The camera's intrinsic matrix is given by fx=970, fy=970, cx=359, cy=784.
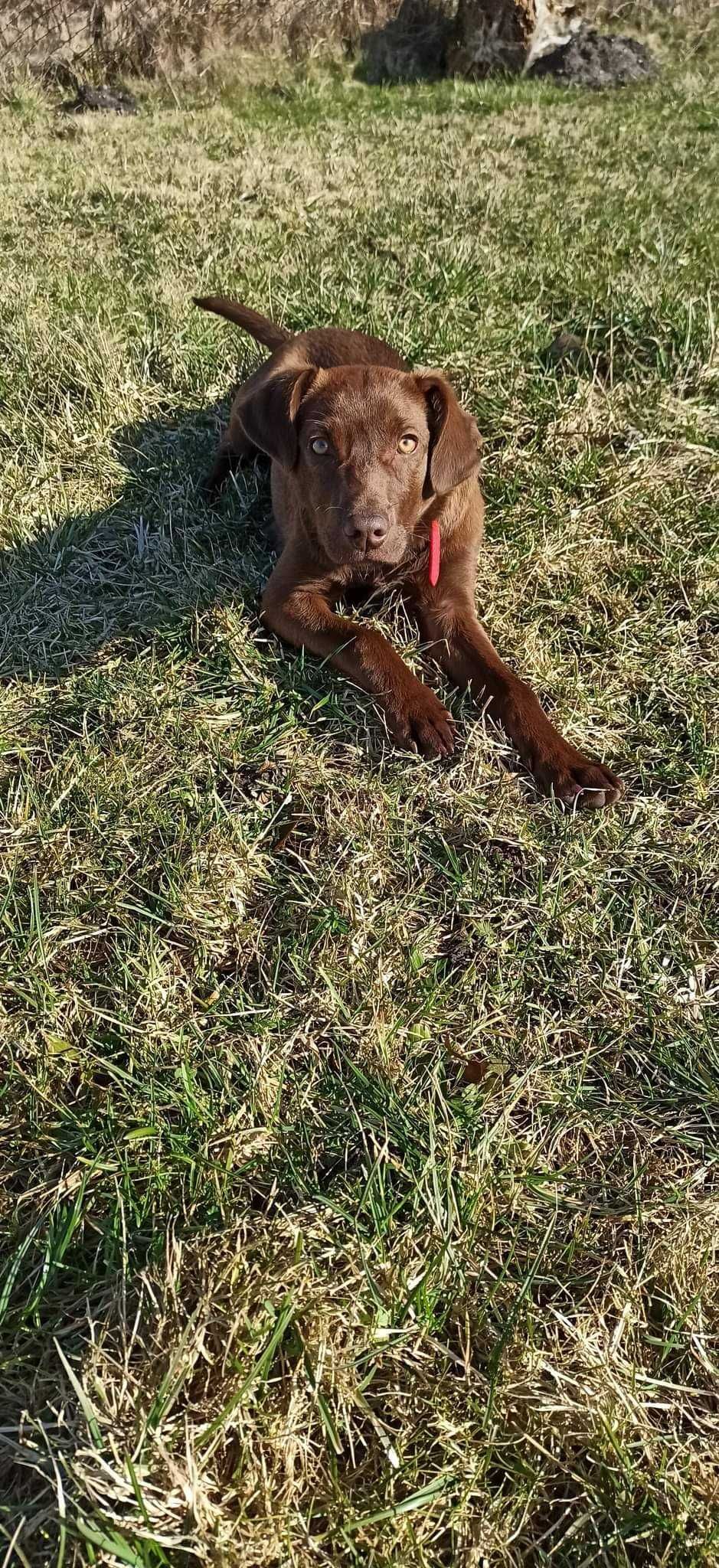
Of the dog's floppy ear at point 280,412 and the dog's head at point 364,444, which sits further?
the dog's floppy ear at point 280,412

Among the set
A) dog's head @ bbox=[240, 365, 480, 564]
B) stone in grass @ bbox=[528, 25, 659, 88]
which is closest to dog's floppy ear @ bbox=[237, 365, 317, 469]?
dog's head @ bbox=[240, 365, 480, 564]

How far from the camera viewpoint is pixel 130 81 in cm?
1151

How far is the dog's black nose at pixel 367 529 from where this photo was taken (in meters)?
2.69

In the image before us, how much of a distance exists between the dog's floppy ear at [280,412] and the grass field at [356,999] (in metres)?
0.52

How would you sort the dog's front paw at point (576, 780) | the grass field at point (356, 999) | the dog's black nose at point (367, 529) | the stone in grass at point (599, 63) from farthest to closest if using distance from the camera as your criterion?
the stone in grass at point (599, 63)
the dog's black nose at point (367, 529)
the dog's front paw at point (576, 780)
the grass field at point (356, 999)

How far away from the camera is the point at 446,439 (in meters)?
2.97

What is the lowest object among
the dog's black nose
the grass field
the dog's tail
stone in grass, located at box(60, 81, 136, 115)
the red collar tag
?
the grass field

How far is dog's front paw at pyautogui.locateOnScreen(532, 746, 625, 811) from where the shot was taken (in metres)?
2.59

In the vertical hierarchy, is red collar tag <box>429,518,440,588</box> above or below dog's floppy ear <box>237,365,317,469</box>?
below

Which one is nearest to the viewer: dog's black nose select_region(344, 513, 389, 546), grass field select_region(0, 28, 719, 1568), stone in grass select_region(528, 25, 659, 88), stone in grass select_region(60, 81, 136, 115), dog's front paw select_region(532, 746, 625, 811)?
grass field select_region(0, 28, 719, 1568)

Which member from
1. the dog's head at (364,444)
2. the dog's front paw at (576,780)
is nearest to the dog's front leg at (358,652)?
the dog's head at (364,444)

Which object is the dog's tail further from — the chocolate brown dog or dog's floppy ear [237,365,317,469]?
dog's floppy ear [237,365,317,469]

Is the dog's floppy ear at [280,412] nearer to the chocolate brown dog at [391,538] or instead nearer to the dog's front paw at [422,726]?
the chocolate brown dog at [391,538]

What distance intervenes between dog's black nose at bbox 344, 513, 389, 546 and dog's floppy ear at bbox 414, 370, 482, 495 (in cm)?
35
